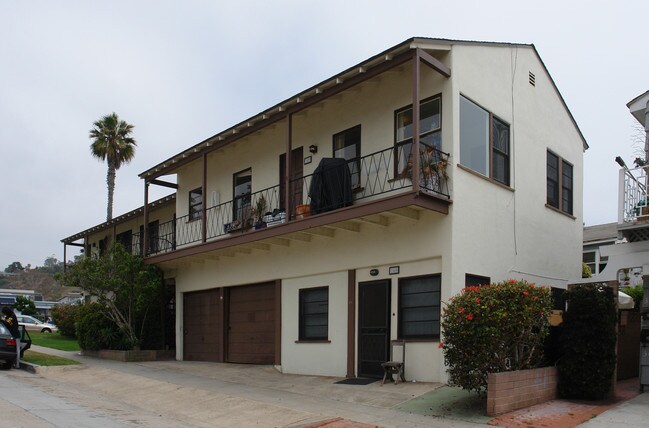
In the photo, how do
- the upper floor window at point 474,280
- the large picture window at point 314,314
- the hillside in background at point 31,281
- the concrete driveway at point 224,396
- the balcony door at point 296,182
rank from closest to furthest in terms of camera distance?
the concrete driveway at point 224,396 → the upper floor window at point 474,280 → the large picture window at point 314,314 → the balcony door at point 296,182 → the hillside in background at point 31,281

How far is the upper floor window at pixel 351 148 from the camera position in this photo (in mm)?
14000

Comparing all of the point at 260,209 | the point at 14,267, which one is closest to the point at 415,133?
the point at 260,209

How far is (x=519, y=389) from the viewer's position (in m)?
9.52

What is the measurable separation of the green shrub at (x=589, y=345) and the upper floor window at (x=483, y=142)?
3.60 m

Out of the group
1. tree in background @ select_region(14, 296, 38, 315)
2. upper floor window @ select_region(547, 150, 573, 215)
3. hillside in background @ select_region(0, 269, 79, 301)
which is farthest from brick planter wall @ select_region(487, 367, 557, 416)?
hillside in background @ select_region(0, 269, 79, 301)

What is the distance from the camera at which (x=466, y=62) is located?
12.8m

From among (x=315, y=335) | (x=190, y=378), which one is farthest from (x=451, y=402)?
(x=190, y=378)

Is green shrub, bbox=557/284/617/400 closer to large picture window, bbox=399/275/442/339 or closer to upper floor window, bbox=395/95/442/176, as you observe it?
large picture window, bbox=399/275/442/339

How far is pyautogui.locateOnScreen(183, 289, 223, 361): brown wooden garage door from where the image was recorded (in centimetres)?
1833

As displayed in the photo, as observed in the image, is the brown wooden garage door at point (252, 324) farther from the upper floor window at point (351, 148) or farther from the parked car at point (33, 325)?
the parked car at point (33, 325)

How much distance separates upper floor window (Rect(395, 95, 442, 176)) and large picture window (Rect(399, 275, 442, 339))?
7.56ft

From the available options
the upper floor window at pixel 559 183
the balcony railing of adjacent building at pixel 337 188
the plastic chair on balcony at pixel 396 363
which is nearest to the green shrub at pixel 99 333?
the balcony railing of adjacent building at pixel 337 188

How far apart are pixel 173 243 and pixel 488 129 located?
11.5 m

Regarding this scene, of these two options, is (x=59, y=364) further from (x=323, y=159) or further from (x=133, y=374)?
(x=323, y=159)
